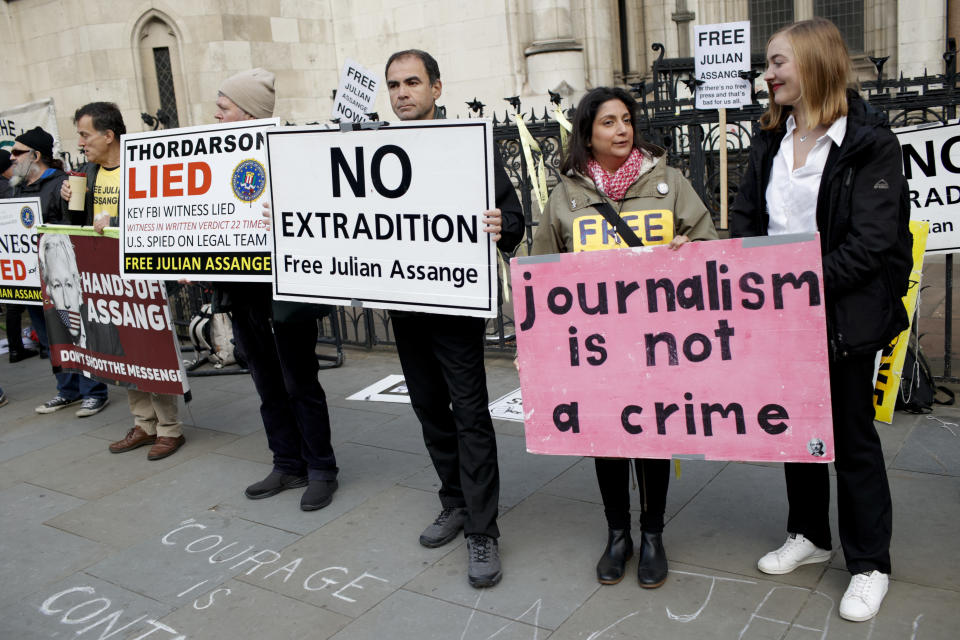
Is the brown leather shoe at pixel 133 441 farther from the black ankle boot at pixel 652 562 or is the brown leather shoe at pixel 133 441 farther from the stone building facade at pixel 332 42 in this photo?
the stone building facade at pixel 332 42

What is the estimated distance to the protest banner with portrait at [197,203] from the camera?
181 inches

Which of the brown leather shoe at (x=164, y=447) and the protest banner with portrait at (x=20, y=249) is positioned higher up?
the protest banner with portrait at (x=20, y=249)

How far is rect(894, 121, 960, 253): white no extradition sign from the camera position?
4.93m

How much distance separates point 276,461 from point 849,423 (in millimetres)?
3190

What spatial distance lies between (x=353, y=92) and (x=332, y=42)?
1288cm

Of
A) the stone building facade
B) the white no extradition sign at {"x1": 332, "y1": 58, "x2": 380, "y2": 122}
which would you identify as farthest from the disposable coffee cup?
the stone building facade

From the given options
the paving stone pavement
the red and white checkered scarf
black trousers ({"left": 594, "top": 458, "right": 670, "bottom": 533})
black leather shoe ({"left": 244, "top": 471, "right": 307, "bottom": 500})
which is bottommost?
the paving stone pavement

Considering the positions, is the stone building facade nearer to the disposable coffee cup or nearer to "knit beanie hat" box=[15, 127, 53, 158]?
"knit beanie hat" box=[15, 127, 53, 158]

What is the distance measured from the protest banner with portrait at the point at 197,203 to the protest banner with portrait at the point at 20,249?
2159 millimetres

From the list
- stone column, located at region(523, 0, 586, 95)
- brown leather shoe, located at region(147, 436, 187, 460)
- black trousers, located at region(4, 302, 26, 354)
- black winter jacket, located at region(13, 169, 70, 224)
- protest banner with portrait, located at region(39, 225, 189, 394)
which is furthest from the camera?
stone column, located at region(523, 0, 586, 95)

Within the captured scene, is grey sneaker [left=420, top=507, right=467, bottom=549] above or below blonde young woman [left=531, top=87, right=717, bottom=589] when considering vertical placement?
below

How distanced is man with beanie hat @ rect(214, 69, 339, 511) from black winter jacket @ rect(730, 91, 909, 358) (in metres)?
2.57

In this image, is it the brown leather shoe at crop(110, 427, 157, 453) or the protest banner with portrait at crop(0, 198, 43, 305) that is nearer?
the brown leather shoe at crop(110, 427, 157, 453)

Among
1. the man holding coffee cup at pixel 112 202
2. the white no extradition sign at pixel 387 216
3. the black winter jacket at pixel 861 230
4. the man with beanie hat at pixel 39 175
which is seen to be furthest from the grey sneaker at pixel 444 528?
the man with beanie hat at pixel 39 175
